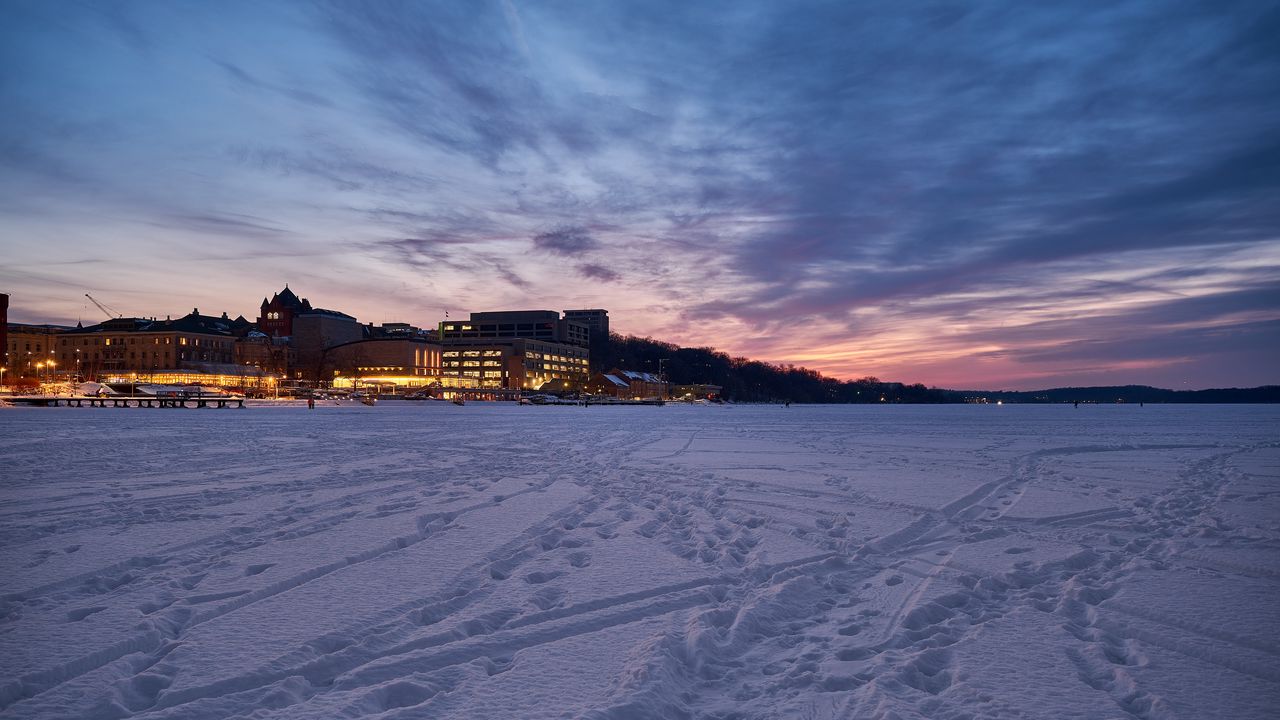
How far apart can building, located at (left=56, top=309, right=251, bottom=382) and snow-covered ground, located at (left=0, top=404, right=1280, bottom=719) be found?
181 meters

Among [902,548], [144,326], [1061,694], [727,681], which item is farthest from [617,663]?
[144,326]

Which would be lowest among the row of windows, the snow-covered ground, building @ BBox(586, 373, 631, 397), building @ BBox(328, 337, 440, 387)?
the snow-covered ground

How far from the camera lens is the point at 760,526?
33.2 ft

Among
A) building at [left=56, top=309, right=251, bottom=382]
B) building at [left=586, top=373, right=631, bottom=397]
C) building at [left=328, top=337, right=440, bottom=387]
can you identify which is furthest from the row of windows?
building at [left=586, top=373, right=631, bottom=397]

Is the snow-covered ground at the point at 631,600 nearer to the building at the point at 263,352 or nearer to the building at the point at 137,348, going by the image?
the building at the point at 137,348

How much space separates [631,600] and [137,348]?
210120mm

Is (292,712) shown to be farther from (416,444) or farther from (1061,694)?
(416,444)

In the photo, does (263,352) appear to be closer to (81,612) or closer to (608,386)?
(608,386)

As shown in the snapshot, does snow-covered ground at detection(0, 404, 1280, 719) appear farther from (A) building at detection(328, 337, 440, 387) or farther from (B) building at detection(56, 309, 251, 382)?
(B) building at detection(56, 309, 251, 382)

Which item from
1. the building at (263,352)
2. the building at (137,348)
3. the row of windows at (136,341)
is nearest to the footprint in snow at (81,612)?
the building at (137,348)

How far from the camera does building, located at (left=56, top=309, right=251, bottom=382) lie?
17212 centimetres

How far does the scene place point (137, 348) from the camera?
6870 inches

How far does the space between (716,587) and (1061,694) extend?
3128 mm

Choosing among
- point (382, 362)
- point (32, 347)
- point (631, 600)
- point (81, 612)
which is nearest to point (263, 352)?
point (382, 362)
